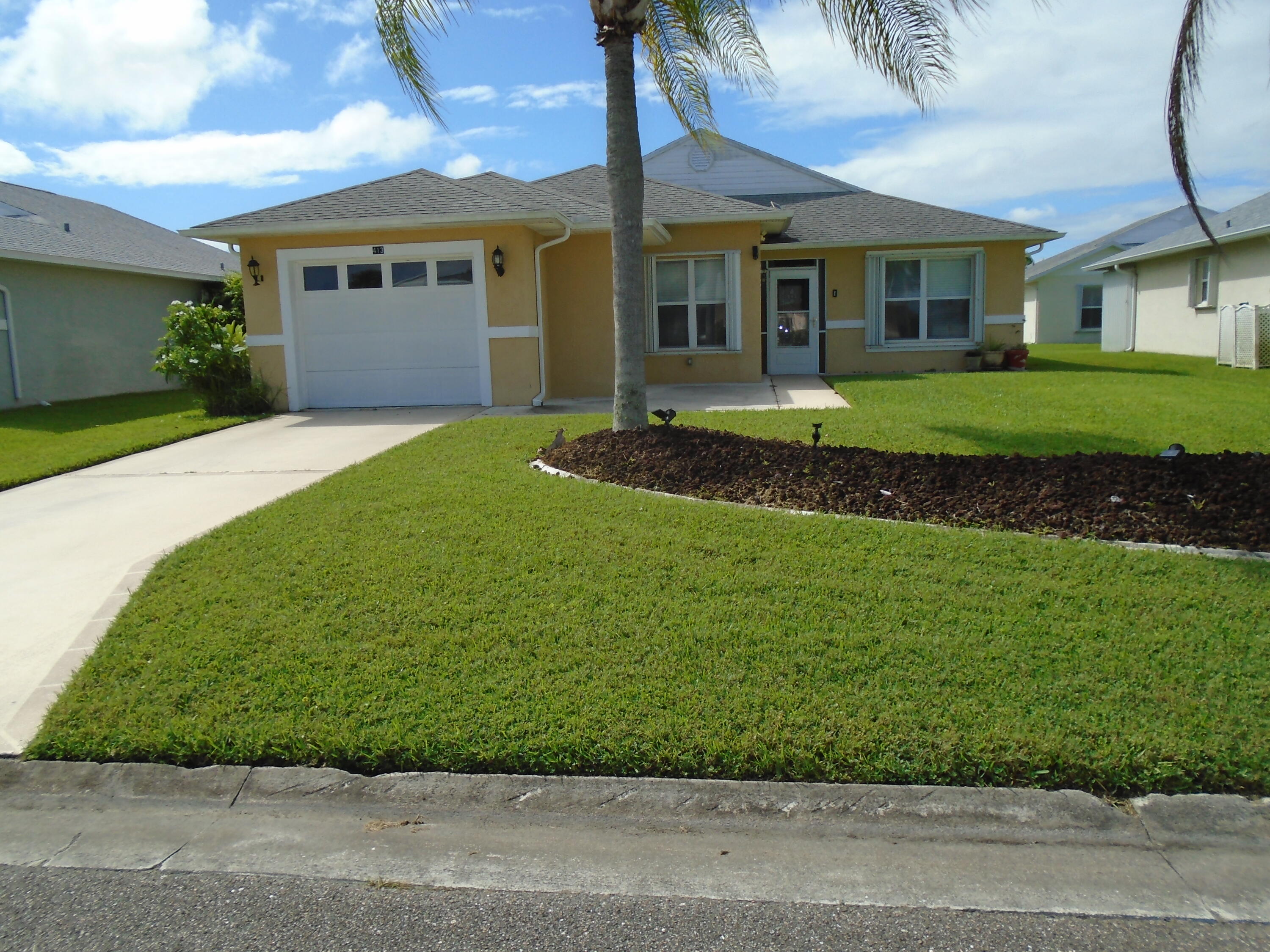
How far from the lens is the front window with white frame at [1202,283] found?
23.7 meters

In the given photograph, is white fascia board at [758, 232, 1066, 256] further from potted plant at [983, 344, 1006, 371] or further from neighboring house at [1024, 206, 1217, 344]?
neighboring house at [1024, 206, 1217, 344]

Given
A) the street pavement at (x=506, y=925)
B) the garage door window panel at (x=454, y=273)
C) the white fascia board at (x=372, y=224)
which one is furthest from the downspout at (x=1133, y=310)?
the street pavement at (x=506, y=925)

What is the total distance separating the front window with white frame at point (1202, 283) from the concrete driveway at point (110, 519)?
67.8ft

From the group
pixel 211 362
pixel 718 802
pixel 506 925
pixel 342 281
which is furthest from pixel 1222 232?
pixel 506 925

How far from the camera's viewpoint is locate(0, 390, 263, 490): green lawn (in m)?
10.4

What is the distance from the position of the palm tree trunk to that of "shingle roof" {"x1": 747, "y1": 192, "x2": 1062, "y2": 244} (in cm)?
928

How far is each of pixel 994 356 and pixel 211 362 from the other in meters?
14.6

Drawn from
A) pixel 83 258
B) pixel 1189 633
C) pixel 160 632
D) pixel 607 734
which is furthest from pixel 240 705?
pixel 83 258

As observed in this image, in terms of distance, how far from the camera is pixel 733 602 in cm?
514

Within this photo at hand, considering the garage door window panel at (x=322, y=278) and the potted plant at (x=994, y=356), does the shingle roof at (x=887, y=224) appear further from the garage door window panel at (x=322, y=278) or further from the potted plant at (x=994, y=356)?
the garage door window panel at (x=322, y=278)

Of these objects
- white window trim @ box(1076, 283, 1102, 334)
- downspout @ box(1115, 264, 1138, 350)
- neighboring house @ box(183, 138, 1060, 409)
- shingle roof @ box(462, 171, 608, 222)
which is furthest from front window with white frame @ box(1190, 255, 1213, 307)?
shingle roof @ box(462, 171, 608, 222)

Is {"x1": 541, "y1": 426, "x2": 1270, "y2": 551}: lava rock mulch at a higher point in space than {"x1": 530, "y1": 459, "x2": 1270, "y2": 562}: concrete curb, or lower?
higher

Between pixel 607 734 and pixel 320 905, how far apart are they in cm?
130

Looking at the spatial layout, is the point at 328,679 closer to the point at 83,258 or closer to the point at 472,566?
the point at 472,566
